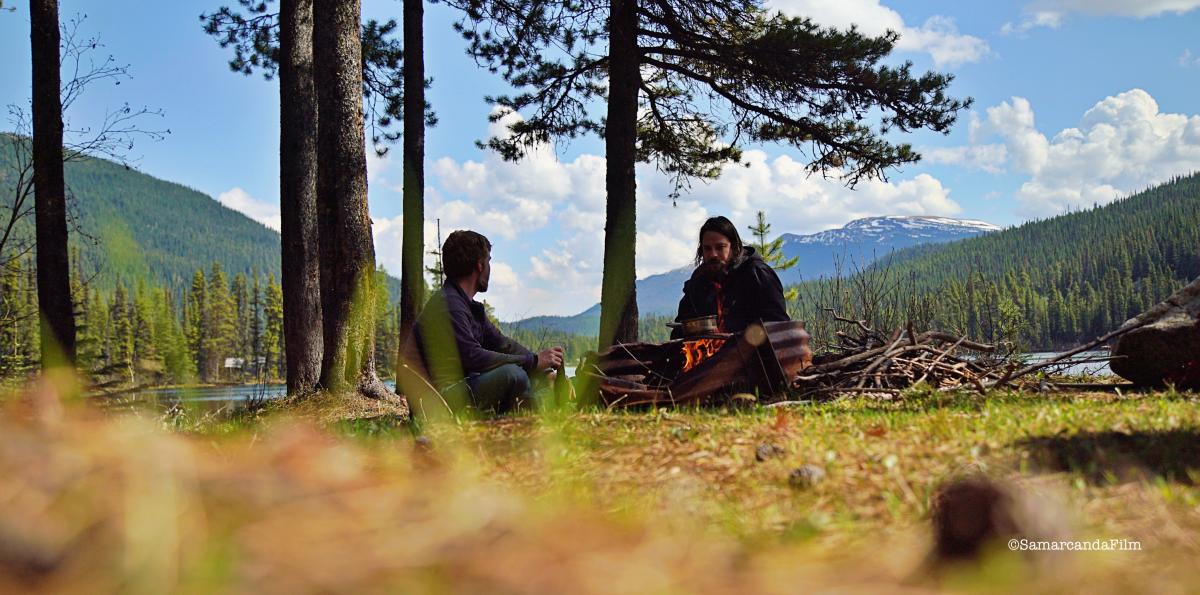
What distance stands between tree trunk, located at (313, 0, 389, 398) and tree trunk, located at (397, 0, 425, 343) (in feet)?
5.45

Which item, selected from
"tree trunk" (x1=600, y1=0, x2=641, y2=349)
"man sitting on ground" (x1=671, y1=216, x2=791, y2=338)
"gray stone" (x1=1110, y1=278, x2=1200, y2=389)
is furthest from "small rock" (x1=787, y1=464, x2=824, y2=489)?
"tree trunk" (x1=600, y1=0, x2=641, y2=349)

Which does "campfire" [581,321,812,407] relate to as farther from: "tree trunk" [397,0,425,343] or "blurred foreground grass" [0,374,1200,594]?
Result: "tree trunk" [397,0,425,343]

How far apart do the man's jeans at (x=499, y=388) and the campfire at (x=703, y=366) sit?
23.0 inches

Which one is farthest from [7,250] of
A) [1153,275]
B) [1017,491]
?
[1153,275]

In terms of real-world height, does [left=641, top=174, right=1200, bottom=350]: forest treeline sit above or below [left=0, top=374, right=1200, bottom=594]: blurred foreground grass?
above

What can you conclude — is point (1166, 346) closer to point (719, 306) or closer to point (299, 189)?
point (719, 306)

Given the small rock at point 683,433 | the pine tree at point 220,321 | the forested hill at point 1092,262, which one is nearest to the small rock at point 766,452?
the small rock at point 683,433

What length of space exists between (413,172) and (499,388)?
6515 mm

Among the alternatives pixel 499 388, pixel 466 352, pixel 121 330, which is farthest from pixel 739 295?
pixel 121 330

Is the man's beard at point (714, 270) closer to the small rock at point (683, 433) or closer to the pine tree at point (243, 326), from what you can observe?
the small rock at point (683, 433)

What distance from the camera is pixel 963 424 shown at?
404 cm

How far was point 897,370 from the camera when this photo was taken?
6781mm

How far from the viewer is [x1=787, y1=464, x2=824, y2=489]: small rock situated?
2.76 metres

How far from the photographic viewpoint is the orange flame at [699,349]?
646 cm
